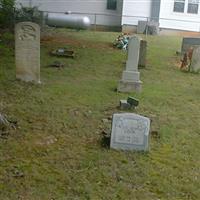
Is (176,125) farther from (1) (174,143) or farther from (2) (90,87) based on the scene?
(2) (90,87)

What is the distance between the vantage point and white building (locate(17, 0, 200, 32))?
2534cm

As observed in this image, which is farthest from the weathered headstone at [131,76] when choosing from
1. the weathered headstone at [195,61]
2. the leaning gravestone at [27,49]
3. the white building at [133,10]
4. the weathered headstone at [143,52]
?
the white building at [133,10]

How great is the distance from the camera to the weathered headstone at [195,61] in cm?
1355

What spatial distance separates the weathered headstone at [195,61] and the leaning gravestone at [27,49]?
521 cm

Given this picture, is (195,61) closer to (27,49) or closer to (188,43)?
(188,43)

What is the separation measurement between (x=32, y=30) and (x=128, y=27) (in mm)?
15362

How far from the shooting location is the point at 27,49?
10.3 meters

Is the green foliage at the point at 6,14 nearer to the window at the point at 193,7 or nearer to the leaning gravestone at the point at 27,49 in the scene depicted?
the leaning gravestone at the point at 27,49

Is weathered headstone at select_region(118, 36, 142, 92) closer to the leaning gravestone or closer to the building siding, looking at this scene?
the leaning gravestone

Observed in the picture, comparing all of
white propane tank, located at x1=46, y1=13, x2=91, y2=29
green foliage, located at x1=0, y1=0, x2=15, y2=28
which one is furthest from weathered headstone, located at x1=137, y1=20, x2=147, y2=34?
green foliage, located at x1=0, y1=0, x2=15, y2=28

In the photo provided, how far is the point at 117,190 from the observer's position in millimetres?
5648

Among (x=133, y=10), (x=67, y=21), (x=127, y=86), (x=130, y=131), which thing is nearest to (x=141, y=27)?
(x=133, y=10)

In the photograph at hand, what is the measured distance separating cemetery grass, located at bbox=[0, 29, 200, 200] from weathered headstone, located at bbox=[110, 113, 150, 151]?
0.45 ft

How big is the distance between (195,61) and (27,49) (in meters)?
5.58
